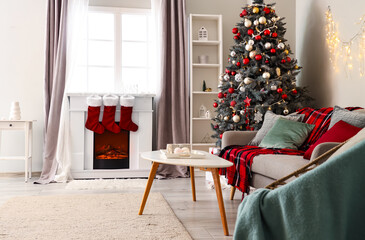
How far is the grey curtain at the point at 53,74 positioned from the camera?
4.77 metres

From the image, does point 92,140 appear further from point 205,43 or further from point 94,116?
point 205,43

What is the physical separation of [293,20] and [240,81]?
1515 millimetres

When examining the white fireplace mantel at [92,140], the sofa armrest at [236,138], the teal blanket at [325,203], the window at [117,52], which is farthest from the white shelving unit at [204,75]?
the teal blanket at [325,203]

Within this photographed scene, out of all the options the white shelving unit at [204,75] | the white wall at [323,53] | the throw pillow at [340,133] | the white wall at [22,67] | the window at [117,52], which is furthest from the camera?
the white shelving unit at [204,75]

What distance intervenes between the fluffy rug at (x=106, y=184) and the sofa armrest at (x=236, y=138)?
3.86 ft

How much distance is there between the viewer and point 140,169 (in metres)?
4.93

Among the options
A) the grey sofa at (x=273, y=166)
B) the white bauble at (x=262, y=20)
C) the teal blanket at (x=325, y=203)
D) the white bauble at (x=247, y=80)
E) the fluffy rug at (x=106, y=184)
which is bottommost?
the fluffy rug at (x=106, y=184)

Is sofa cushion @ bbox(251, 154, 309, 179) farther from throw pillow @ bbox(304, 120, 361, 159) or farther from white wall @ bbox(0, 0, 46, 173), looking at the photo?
white wall @ bbox(0, 0, 46, 173)

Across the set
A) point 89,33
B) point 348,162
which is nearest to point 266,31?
point 89,33

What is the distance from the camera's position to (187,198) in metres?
3.60

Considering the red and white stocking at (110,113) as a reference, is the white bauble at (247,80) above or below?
above

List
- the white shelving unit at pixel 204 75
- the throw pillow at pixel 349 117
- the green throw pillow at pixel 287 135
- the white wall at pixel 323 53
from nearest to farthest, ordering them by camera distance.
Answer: the throw pillow at pixel 349 117
the green throw pillow at pixel 287 135
the white wall at pixel 323 53
the white shelving unit at pixel 204 75

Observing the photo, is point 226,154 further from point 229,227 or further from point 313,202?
point 313,202

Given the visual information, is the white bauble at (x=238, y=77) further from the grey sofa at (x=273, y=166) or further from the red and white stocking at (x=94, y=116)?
the red and white stocking at (x=94, y=116)
